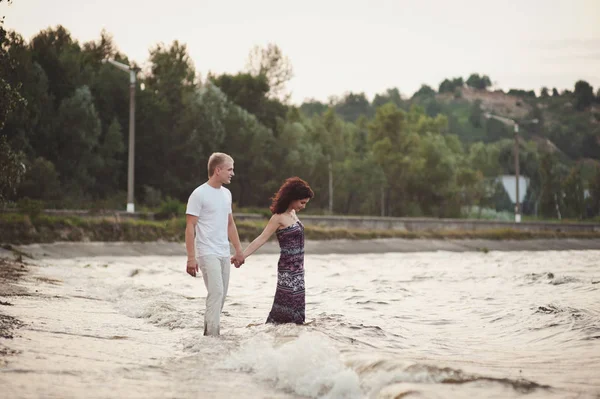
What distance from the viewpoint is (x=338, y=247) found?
31047 millimetres

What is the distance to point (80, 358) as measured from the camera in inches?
273

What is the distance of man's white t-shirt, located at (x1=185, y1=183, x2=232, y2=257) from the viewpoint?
26.7ft

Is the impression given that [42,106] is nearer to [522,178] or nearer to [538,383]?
[538,383]

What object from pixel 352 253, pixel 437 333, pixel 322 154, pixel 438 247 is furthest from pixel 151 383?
pixel 322 154

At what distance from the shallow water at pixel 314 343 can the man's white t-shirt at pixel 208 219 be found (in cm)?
97

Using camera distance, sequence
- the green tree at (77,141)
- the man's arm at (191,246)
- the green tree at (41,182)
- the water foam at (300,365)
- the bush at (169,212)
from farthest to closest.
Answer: the green tree at (77,141) < the green tree at (41,182) < the bush at (169,212) < the man's arm at (191,246) < the water foam at (300,365)

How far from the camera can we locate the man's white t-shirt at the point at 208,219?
320 inches

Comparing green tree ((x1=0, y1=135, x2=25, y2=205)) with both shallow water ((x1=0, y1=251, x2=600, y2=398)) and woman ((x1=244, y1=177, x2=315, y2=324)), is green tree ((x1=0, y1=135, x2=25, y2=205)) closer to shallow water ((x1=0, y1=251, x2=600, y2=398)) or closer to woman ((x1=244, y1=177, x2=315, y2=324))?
shallow water ((x1=0, y1=251, x2=600, y2=398))

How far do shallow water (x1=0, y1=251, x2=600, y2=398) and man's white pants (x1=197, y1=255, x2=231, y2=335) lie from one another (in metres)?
0.18

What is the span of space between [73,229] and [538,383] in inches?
809

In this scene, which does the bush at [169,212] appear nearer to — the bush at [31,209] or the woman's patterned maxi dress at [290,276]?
the bush at [31,209]

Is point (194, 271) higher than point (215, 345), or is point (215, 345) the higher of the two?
point (194, 271)

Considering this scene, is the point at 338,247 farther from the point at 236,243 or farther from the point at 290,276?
the point at 290,276

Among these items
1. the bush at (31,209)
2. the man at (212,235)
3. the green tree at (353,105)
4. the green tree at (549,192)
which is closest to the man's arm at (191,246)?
the man at (212,235)
